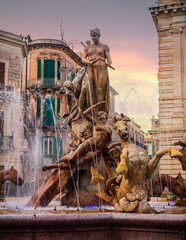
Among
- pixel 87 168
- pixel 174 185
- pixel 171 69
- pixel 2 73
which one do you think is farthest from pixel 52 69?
pixel 87 168

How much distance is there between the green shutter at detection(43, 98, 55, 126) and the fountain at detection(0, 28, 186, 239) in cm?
2435

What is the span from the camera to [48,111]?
33.3 meters

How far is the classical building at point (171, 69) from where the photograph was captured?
74.3ft

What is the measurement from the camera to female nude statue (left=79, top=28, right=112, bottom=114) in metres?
7.96

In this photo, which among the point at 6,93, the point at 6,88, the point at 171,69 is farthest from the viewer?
the point at 6,93

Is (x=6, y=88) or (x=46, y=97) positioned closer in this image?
(x=6, y=88)

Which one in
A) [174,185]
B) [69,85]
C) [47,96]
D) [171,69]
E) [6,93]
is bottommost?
[174,185]

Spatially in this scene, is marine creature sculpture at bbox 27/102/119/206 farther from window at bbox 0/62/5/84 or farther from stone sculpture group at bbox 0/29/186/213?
window at bbox 0/62/5/84

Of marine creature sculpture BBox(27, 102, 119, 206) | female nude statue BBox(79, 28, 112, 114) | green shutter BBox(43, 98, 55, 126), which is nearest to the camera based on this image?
marine creature sculpture BBox(27, 102, 119, 206)

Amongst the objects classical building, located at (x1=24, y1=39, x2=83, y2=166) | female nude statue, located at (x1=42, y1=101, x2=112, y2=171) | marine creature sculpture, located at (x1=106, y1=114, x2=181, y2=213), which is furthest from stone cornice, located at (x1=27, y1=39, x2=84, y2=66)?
marine creature sculpture, located at (x1=106, y1=114, x2=181, y2=213)

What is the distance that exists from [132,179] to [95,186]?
1818 mm

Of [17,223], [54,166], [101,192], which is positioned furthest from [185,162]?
[17,223]

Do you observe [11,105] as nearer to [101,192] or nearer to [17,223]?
[101,192]

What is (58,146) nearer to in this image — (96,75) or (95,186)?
(96,75)
